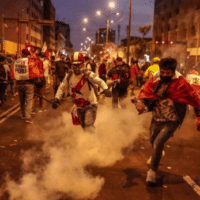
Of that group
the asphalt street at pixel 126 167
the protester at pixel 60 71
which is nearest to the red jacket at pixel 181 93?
the asphalt street at pixel 126 167

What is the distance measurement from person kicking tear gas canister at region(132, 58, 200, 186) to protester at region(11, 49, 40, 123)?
4.79m

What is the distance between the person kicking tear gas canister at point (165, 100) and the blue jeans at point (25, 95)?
16.1ft

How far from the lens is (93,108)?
5875 millimetres

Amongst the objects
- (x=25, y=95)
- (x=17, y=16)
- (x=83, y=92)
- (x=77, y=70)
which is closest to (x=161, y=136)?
(x=83, y=92)

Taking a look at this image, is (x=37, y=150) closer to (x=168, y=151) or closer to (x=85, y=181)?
(x=85, y=181)

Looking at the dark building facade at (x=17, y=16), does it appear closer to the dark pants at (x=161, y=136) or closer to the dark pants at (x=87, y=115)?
the dark pants at (x=87, y=115)

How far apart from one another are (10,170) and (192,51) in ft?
98.8

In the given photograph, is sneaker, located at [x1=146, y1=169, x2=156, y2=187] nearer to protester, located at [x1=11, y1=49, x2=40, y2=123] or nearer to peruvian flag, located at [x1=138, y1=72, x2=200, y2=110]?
peruvian flag, located at [x1=138, y1=72, x2=200, y2=110]

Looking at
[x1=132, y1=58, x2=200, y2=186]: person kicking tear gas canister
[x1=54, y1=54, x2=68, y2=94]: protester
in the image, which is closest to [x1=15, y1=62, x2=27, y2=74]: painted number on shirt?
[x1=54, y1=54, x2=68, y2=94]: protester

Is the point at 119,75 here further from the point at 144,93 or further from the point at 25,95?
the point at 144,93

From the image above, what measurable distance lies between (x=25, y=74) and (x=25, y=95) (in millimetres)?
620

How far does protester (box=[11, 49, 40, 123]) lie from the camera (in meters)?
8.69

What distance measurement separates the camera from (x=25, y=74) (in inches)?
343

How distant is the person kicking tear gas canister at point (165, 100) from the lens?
4402 millimetres
